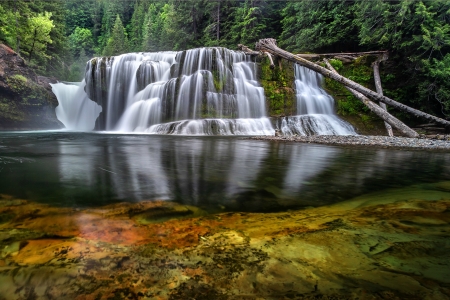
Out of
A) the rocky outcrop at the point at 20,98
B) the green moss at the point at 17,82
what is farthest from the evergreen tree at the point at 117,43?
the green moss at the point at 17,82

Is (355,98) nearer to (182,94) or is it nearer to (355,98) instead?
(355,98)

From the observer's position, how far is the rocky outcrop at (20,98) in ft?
45.9

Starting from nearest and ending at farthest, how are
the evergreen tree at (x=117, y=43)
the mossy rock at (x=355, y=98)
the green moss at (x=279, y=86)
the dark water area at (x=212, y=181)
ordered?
1. the dark water area at (x=212, y=181)
2. the mossy rock at (x=355, y=98)
3. the green moss at (x=279, y=86)
4. the evergreen tree at (x=117, y=43)

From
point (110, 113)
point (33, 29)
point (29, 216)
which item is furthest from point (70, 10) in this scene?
point (29, 216)

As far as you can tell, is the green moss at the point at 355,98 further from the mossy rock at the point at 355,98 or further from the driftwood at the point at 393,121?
the driftwood at the point at 393,121

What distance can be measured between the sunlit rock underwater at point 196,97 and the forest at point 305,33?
9.38 ft

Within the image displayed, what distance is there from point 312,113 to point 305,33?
902cm

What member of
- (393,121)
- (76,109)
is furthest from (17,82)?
(393,121)

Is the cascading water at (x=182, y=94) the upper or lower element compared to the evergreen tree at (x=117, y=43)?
lower

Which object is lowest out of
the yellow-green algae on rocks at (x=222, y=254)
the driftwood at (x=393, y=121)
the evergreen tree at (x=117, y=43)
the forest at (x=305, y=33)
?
the yellow-green algae on rocks at (x=222, y=254)

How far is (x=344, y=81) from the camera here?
40.9ft

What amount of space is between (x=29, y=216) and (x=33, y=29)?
2495 centimetres

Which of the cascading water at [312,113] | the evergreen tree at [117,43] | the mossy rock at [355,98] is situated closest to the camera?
the cascading water at [312,113]

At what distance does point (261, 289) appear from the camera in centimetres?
103
